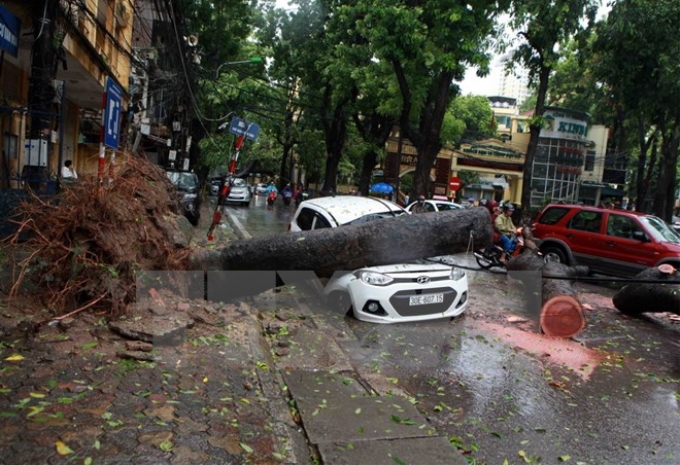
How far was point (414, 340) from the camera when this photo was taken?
6.43m

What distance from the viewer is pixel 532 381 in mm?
5328

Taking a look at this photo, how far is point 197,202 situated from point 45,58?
9.49 m

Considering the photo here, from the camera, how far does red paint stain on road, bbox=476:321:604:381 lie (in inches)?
234

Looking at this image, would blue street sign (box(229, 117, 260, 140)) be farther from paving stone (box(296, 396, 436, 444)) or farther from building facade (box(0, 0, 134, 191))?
paving stone (box(296, 396, 436, 444))

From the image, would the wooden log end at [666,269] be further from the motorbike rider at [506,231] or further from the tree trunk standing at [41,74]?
the tree trunk standing at [41,74]

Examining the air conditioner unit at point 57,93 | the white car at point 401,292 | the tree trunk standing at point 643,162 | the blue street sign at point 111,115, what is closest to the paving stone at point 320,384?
the white car at point 401,292

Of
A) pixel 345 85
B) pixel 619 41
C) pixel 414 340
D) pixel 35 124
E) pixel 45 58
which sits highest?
pixel 619 41

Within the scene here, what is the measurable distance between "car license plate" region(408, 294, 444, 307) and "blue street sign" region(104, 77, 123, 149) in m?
4.58

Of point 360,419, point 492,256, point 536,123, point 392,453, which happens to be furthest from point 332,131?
point 392,453

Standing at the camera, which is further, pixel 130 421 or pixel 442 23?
pixel 442 23

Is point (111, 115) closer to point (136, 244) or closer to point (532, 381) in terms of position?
point (136, 244)

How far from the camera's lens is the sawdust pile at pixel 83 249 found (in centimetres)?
534

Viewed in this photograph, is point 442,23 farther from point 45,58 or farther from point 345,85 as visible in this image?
point 45,58

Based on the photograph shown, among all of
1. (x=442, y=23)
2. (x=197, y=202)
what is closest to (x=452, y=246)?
(x=442, y=23)
